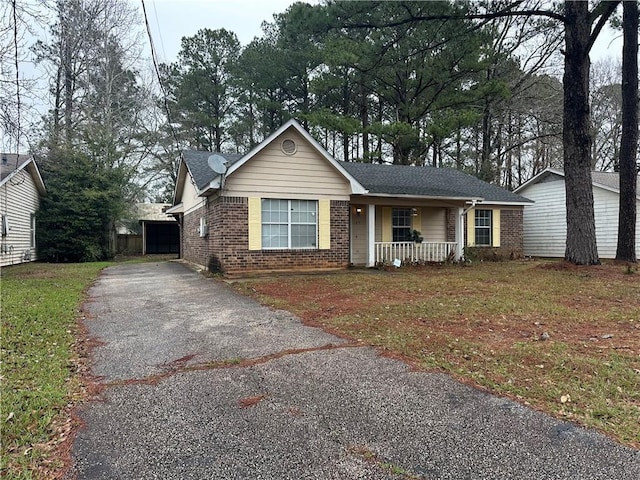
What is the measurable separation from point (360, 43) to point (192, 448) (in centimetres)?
1770

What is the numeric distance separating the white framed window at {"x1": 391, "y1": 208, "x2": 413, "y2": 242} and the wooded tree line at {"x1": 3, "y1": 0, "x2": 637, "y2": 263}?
18.1 feet

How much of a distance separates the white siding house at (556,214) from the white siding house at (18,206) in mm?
21349

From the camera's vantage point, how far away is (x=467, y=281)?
10.2 meters

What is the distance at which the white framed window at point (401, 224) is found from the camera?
51.0ft

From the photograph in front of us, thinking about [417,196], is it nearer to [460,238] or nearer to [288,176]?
[460,238]

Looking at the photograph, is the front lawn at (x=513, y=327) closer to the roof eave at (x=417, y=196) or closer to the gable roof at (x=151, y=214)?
the roof eave at (x=417, y=196)

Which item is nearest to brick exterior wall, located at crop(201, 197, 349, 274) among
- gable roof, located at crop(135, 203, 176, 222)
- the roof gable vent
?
the roof gable vent

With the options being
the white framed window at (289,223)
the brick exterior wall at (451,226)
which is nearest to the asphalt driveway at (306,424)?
the white framed window at (289,223)

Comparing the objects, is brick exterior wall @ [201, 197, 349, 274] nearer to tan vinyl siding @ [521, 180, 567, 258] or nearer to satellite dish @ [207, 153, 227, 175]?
satellite dish @ [207, 153, 227, 175]

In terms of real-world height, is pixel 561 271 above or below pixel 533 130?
below

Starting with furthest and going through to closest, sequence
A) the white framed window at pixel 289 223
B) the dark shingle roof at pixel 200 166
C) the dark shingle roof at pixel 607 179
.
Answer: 1. the dark shingle roof at pixel 607 179
2. the dark shingle roof at pixel 200 166
3. the white framed window at pixel 289 223

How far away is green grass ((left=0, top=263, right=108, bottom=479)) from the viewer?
2.41 meters

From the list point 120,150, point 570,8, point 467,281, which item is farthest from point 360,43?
point 120,150

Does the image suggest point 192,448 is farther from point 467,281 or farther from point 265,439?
point 467,281
